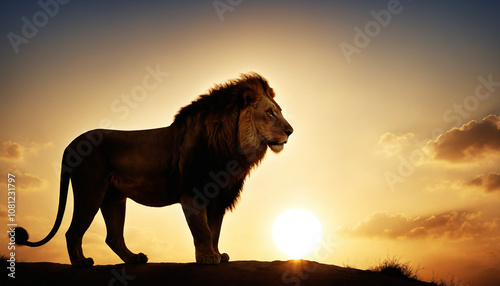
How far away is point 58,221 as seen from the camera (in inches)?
302

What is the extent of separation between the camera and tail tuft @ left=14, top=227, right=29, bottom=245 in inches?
291

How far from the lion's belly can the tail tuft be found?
66.0 inches

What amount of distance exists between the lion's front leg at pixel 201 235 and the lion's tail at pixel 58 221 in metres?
2.46

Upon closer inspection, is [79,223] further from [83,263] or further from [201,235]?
[201,235]

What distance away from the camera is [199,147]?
7043 mm

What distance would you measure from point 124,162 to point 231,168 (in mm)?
1838

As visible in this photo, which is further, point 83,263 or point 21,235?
point 21,235

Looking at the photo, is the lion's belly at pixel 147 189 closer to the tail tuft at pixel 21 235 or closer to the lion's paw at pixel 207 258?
the lion's paw at pixel 207 258

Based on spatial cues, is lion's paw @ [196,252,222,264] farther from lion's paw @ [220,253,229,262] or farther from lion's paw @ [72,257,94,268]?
lion's paw @ [72,257,94,268]

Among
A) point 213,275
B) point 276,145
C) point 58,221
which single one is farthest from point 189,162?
point 58,221

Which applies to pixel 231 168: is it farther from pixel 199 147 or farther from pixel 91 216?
pixel 91 216

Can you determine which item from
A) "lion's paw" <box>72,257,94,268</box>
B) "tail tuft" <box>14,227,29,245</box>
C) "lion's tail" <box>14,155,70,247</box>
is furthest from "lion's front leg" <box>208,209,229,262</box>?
"tail tuft" <box>14,227,29,245</box>

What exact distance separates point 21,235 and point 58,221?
0.60 meters

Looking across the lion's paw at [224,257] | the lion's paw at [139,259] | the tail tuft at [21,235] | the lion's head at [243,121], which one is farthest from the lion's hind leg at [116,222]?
the lion's head at [243,121]
